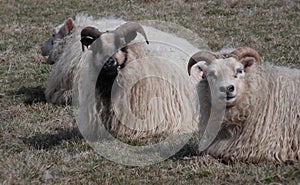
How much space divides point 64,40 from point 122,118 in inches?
96.0

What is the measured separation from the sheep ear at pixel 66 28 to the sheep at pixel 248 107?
337 centimetres

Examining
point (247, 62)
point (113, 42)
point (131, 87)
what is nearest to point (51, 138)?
point (131, 87)

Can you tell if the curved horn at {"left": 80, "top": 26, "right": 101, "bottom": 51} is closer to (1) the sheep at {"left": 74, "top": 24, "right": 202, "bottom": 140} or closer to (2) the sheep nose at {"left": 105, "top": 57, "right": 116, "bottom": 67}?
(1) the sheep at {"left": 74, "top": 24, "right": 202, "bottom": 140}

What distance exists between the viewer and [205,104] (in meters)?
6.13

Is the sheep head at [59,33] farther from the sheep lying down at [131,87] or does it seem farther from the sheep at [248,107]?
the sheep at [248,107]

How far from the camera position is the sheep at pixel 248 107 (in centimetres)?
586

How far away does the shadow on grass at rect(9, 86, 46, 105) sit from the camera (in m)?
8.85

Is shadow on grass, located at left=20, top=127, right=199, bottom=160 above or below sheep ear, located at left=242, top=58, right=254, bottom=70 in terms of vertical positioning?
below

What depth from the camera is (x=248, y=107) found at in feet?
19.6

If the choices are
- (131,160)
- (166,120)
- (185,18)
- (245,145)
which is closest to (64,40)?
(166,120)

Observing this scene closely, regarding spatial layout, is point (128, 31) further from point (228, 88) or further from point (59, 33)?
point (59, 33)

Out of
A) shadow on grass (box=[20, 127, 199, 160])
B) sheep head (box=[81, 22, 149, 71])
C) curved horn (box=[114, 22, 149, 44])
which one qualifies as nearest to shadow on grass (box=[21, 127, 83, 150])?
shadow on grass (box=[20, 127, 199, 160])

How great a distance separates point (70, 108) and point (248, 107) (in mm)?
3100

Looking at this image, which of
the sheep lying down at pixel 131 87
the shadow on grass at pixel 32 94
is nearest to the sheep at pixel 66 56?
the shadow on grass at pixel 32 94
